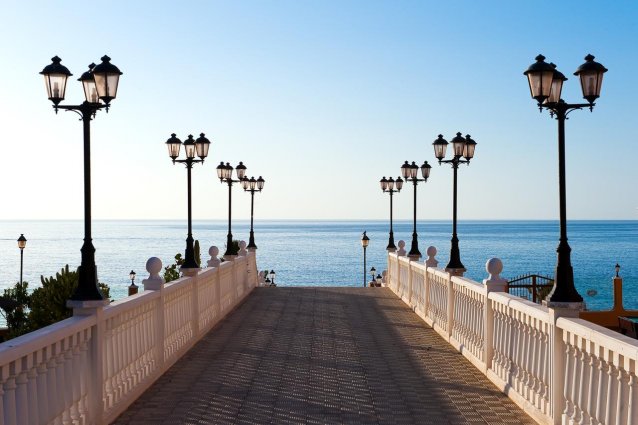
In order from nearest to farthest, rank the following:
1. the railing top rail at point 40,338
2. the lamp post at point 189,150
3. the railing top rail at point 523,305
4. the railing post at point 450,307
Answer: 1. the railing top rail at point 40,338
2. the railing top rail at point 523,305
3. the railing post at point 450,307
4. the lamp post at point 189,150

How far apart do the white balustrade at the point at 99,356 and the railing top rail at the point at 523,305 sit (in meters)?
4.27

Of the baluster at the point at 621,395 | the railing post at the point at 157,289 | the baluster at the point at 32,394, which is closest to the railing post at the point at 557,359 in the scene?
the baluster at the point at 621,395

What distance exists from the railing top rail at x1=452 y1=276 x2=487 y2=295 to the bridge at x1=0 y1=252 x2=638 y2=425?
41mm

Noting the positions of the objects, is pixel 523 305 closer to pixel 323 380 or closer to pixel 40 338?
pixel 323 380

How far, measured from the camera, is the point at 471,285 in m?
11.2

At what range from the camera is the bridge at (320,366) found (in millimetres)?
5863

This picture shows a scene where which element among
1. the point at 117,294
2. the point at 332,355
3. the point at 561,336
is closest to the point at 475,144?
the point at 332,355

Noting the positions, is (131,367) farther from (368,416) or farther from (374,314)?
(374,314)

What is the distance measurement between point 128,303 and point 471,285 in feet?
16.7

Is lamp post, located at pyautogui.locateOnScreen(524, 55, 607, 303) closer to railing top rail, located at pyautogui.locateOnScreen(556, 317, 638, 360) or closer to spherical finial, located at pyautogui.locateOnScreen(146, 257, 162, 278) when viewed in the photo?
railing top rail, located at pyautogui.locateOnScreen(556, 317, 638, 360)

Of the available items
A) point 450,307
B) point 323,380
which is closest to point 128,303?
point 323,380

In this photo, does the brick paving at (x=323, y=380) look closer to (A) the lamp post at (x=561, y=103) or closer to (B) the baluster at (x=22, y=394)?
(A) the lamp post at (x=561, y=103)

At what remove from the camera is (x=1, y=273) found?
310 ft

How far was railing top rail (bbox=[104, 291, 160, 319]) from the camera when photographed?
7.80 meters
